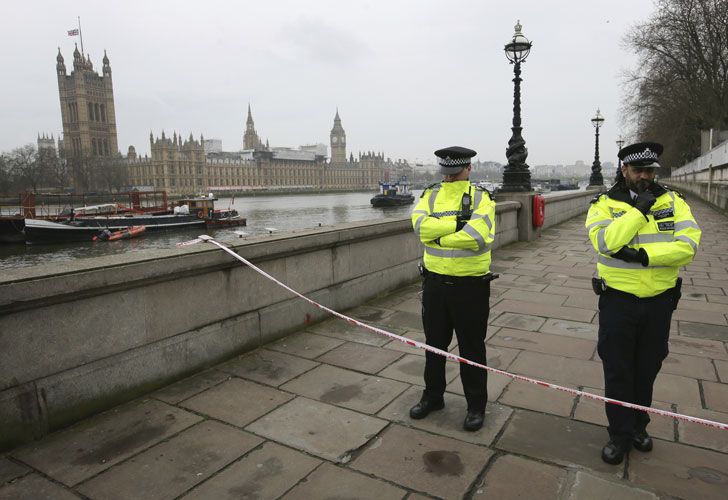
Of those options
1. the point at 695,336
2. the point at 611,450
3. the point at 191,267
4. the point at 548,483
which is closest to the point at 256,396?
the point at 191,267

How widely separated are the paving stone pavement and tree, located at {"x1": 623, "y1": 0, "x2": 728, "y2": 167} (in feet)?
119

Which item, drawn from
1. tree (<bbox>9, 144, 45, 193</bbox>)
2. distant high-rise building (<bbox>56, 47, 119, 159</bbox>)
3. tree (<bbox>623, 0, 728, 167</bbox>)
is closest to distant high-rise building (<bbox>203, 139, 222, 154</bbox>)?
distant high-rise building (<bbox>56, 47, 119, 159</bbox>)

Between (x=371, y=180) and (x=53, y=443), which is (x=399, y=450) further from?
(x=371, y=180)

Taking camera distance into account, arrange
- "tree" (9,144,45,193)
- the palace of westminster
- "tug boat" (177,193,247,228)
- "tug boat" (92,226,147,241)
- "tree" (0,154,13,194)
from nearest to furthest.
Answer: "tug boat" (92,226,147,241) < "tug boat" (177,193,247,228) < "tree" (0,154,13,194) < "tree" (9,144,45,193) < the palace of westminster

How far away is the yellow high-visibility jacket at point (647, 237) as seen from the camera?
2.62 metres

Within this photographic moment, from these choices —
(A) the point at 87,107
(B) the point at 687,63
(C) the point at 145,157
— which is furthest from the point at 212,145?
(B) the point at 687,63

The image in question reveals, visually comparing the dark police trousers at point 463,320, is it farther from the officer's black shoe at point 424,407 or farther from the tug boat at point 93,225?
the tug boat at point 93,225

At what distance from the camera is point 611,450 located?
283cm

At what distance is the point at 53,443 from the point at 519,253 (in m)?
9.52

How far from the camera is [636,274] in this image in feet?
8.91

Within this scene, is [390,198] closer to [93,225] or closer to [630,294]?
[93,225]

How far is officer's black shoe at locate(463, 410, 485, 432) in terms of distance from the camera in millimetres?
3203

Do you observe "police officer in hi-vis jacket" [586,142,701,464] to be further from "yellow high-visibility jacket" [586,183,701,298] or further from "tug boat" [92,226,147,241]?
"tug boat" [92,226,147,241]

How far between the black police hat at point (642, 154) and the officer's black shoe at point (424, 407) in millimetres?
1927
